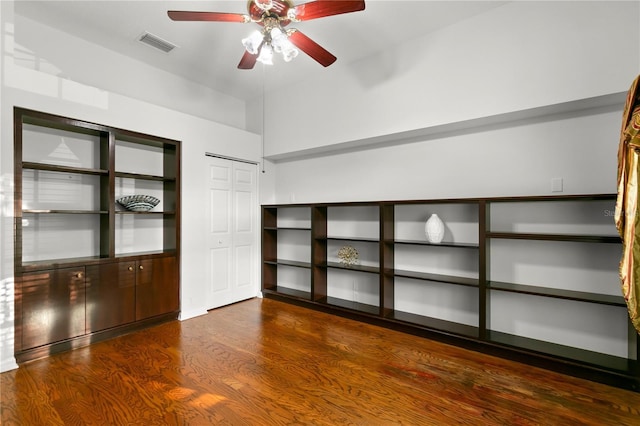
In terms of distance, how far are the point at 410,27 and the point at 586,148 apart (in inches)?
75.6

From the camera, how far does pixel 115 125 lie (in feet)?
10.4

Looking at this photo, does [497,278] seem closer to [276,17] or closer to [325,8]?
[325,8]

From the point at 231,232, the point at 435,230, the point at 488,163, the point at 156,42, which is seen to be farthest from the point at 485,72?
the point at 231,232

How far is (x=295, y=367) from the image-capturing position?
100 inches

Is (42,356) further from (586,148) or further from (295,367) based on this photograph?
(586,148)

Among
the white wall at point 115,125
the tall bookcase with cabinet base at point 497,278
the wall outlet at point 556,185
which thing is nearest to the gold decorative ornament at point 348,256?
the tall bookcase with cabinet base at point 497,278

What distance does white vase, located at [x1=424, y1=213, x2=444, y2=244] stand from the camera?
3195mm

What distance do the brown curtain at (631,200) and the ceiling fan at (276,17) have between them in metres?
1.73

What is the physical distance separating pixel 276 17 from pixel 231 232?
2.83 m

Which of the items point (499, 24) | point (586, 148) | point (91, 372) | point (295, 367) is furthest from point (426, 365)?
point (499, 24)

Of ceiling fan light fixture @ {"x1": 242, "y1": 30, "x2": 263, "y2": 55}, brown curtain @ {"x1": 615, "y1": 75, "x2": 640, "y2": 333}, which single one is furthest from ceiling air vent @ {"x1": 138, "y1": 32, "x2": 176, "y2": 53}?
brown curtain @ {"x1": 615, "y1": 75, "x2": 640, "y2": 333}

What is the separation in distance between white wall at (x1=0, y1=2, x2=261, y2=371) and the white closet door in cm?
14

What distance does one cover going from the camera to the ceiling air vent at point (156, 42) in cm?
320

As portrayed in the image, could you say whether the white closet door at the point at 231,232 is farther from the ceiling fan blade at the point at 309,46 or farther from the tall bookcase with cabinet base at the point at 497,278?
the ceiling fan blade at the point at 309,46
